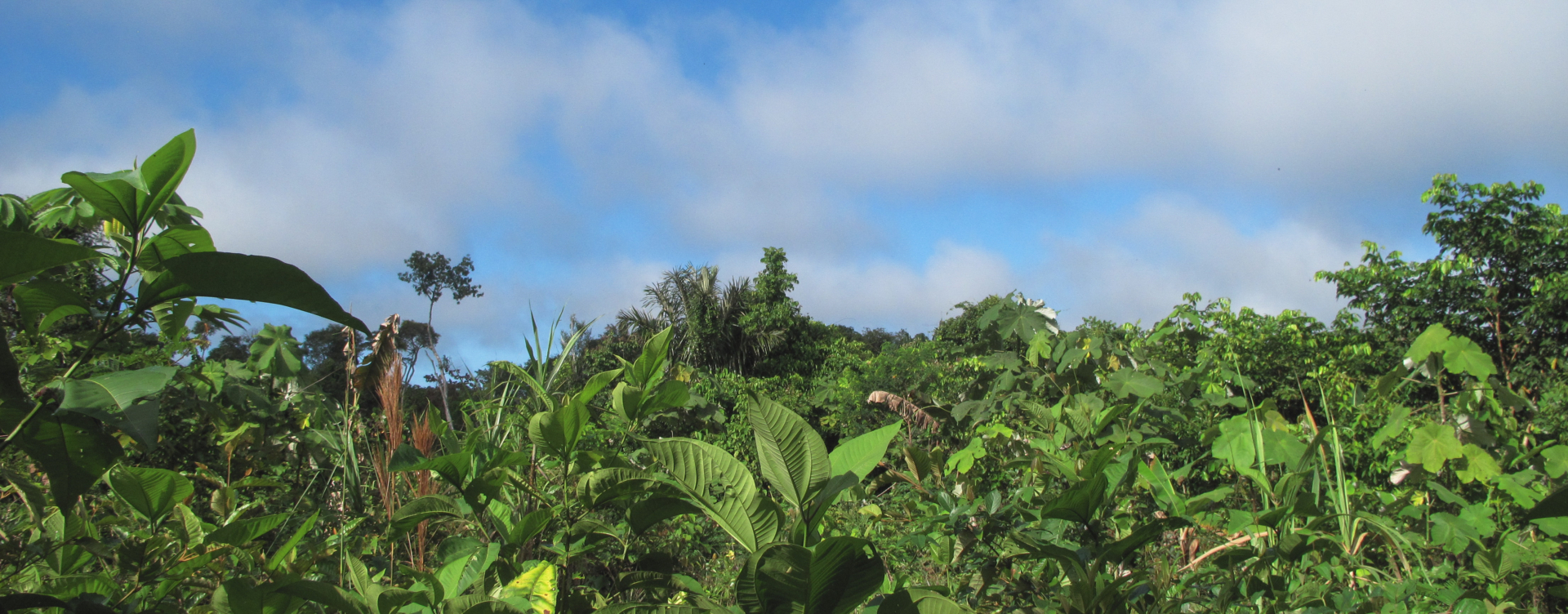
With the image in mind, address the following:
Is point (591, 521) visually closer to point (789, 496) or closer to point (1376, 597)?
point (789, 496)

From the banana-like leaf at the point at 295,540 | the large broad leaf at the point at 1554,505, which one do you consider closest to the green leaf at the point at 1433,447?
the large broad leaf at the point at 1554,505

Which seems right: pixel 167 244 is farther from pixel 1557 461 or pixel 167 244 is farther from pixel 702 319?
pixel 702 319

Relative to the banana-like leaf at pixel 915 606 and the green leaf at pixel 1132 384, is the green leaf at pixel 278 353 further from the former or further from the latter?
the green leaf at pixel 1132 384

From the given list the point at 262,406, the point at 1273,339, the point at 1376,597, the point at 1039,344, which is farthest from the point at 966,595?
the point at 1273,339

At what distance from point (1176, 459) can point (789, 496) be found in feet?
14.7

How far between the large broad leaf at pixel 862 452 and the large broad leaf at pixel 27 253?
55 cm

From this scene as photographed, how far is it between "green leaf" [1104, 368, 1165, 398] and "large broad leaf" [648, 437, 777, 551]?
2.46m

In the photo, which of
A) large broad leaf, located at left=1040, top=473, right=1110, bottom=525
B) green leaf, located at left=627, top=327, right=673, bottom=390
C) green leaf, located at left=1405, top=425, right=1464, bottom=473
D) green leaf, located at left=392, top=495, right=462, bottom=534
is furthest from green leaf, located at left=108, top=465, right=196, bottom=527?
green leaf, located at left=1405, top=425, right=1464, bottom=473

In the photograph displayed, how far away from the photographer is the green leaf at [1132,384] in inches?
109

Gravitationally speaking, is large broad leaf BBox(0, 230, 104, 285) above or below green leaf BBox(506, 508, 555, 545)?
above

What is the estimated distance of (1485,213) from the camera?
37.3ft

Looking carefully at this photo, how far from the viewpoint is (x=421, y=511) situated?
33.7 inches

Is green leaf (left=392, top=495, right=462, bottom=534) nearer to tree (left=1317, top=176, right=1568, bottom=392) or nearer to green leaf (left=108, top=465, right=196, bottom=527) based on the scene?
green leaf (left=108, top=465, right=196, bottom=527)

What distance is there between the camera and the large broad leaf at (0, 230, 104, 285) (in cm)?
48
